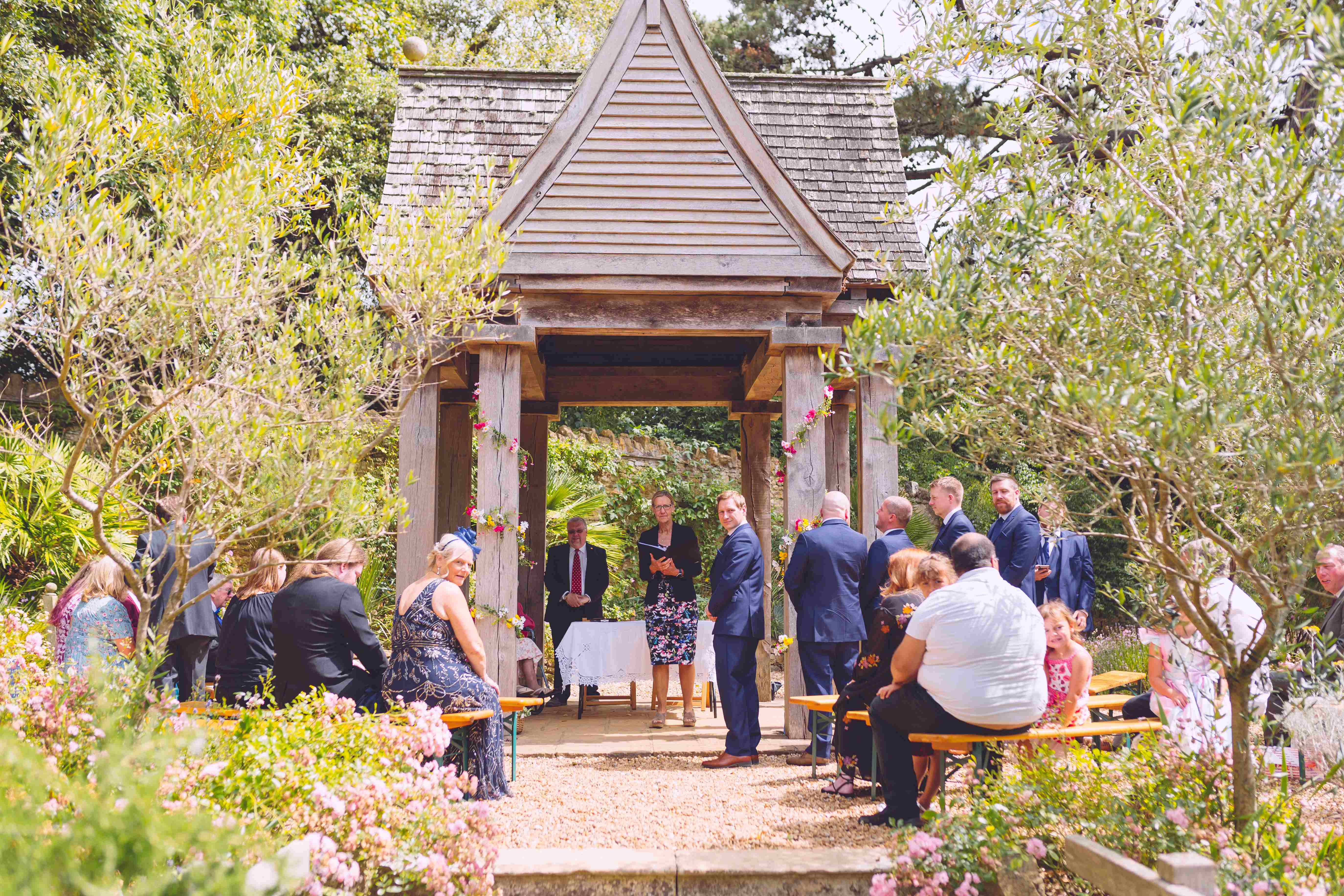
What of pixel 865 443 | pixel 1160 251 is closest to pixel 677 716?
pixel 865 443

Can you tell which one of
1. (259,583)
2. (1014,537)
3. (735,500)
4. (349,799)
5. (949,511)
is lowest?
(349,799)

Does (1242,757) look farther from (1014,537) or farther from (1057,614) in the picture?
(1014,537)

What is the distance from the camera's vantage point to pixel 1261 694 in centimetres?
405

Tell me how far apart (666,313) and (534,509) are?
367 centimetres

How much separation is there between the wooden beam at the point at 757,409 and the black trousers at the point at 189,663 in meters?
5.41

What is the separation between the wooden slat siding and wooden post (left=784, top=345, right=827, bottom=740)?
81 centimetres

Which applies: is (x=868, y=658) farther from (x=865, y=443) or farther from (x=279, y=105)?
(x=279, y=105)

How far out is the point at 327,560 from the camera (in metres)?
5.48

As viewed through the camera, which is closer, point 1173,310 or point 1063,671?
point 1173,310

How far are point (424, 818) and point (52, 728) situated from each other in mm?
1404

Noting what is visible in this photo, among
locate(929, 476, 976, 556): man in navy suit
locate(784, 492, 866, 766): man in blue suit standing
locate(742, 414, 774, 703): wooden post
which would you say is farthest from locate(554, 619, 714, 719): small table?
locate(929, 476, 976, 556): man in navy suit

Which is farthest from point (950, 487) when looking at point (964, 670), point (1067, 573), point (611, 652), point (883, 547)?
point (611, 652)

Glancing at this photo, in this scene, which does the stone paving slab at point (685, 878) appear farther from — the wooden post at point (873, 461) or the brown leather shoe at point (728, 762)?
the wooden post at point (873, 461)

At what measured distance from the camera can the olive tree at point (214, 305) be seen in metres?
3.88
